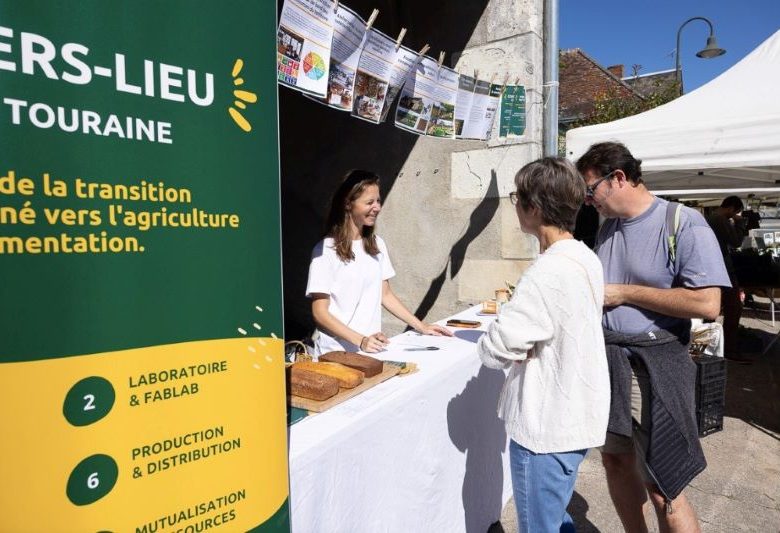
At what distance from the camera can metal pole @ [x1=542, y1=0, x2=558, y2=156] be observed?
3.94 metres

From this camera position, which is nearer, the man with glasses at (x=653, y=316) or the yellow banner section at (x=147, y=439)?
the yellow banner section at (x=147, y=439)

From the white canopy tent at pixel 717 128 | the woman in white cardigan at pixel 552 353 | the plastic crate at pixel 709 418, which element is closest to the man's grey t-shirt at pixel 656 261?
the woman in white cardigan at pixel 552 353

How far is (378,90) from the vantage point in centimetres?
282

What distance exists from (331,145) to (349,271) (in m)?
3.32

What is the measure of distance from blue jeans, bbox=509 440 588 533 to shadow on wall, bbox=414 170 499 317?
290 cm

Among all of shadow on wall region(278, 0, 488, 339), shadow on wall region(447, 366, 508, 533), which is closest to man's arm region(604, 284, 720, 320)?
shadow on wall region(447, 366, 508, 533)

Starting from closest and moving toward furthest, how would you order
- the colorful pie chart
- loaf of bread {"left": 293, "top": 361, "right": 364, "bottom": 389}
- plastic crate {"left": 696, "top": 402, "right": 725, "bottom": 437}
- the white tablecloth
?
the white tablecloth → loaf of bread {"left": 293, "top": 361, "right": 364, "bottom": 389} → the colorful pie chart → plastic crate {"left": 696, "top": 402, "right": 725, "bottom": 437}

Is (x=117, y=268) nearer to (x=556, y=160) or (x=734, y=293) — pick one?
(x=556, y=160)

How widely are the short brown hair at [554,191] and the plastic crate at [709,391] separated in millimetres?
1754

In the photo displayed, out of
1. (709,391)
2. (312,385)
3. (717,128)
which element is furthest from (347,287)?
(717,128)

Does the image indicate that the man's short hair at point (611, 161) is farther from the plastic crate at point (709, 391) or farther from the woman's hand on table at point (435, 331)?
the plastic crate at point (709, 391)

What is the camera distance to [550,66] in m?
3.99

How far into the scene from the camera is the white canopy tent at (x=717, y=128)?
3568 millimetres

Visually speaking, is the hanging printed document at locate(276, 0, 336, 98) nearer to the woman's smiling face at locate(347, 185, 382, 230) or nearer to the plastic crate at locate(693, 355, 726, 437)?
the woman's smiling face at locate(347, 185, 382, 230)
